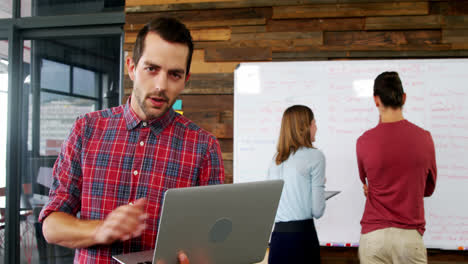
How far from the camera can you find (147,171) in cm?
109

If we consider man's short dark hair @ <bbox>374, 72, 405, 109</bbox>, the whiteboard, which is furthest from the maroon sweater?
the whiteboard

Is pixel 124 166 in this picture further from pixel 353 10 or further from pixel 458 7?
pixel 458 7

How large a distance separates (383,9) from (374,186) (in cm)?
155

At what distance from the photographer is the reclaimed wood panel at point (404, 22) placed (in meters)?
2.69

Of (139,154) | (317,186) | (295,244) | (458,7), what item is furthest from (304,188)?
(458,7)

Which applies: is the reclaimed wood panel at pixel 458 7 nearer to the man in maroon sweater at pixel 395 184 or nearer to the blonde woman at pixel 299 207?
the man in maroon sweater at pixel 395 184

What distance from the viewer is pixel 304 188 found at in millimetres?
1978

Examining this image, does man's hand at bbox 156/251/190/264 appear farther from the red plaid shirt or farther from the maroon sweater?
the maroon sweater

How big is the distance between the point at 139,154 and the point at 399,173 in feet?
4.19

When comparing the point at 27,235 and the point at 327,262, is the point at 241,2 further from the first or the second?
the point at 27,235

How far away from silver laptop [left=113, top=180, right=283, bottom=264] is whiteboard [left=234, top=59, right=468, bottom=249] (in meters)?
1.83

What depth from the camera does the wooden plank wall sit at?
268 cm

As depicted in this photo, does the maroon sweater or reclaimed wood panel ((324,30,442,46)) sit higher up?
reclaimed wood panel ((324,30,442,46))

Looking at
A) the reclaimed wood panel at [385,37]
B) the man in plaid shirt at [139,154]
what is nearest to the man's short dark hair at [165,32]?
the man in plaid shirt at [139,154]
